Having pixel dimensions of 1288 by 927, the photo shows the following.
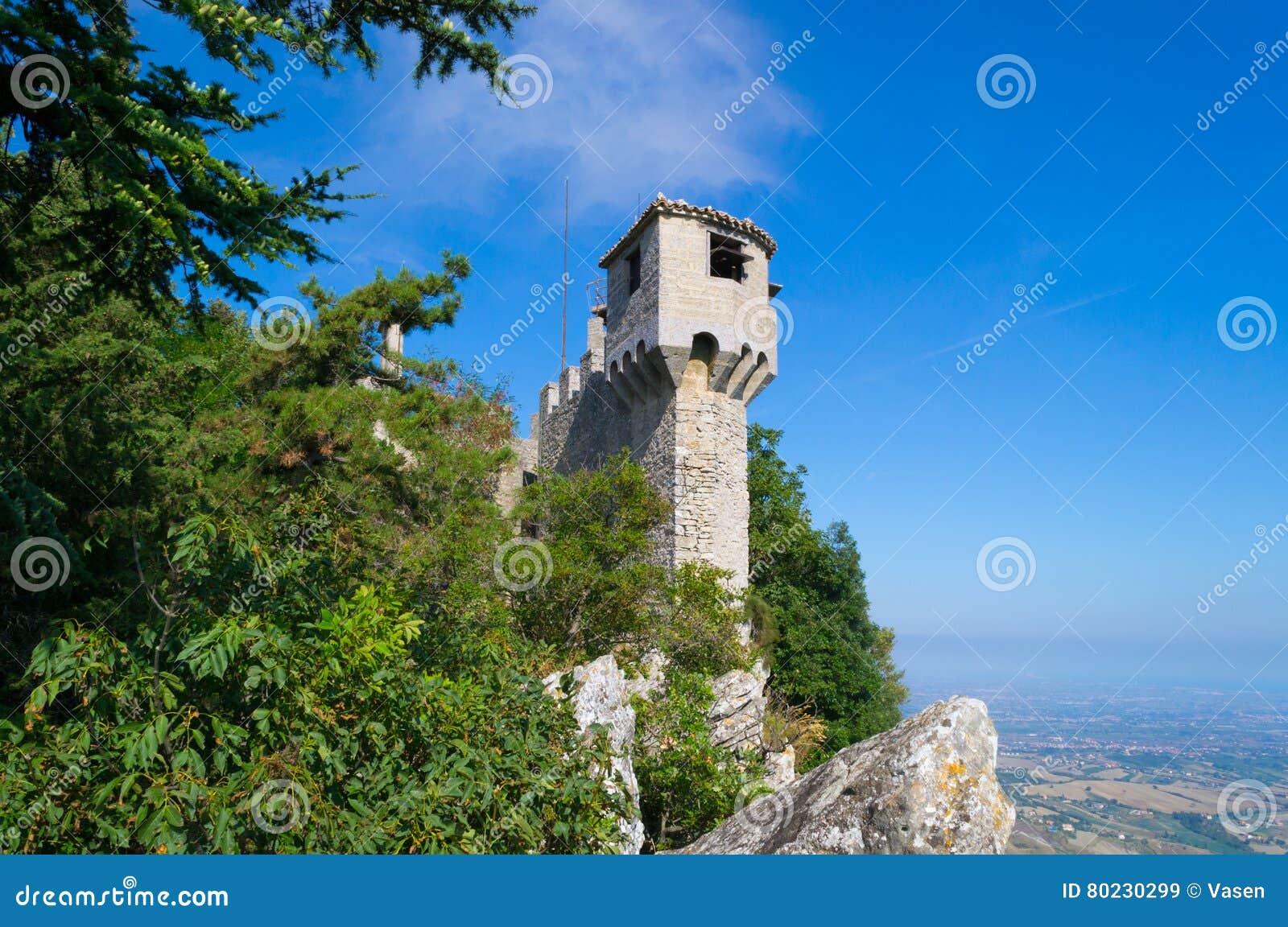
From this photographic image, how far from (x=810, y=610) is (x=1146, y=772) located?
428 inches

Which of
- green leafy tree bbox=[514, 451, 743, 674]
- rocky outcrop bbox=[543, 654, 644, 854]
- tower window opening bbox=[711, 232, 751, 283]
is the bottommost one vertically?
rocky outcrop bbox=[543, 654, 644, 854]

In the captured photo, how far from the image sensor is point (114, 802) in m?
2.88

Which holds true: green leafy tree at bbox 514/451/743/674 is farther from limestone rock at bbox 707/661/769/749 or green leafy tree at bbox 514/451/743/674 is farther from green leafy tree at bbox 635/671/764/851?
green leafy tree at bbox 635/671/764/851

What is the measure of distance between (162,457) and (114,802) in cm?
924

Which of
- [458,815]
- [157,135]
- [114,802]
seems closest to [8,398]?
[157,135]

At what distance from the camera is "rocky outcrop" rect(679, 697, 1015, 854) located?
437 cm

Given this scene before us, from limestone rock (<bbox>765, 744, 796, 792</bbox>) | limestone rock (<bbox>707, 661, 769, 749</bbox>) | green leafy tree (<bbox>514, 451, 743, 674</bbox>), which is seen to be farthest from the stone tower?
limestone rock (<bbox>765, 744, 796, 792</bbox>)

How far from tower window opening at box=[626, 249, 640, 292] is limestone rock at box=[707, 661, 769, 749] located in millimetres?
8718

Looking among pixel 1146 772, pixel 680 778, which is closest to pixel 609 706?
pixel 680 778

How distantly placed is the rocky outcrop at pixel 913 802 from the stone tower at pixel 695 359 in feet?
33.1

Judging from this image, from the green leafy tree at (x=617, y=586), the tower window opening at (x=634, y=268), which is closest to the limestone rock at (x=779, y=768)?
the green leafy tree at (x=617, y=586)

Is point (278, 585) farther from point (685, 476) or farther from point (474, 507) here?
point (685, 476)

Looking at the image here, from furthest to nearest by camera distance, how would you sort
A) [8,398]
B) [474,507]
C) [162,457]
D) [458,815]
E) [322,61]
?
1. [474,507]
2. [162,457]
3. [8,398]
4. [322,61]
5. [458,815]

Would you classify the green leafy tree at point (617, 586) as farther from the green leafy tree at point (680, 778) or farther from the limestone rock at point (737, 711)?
the green leafy tree at point (680, 778)
